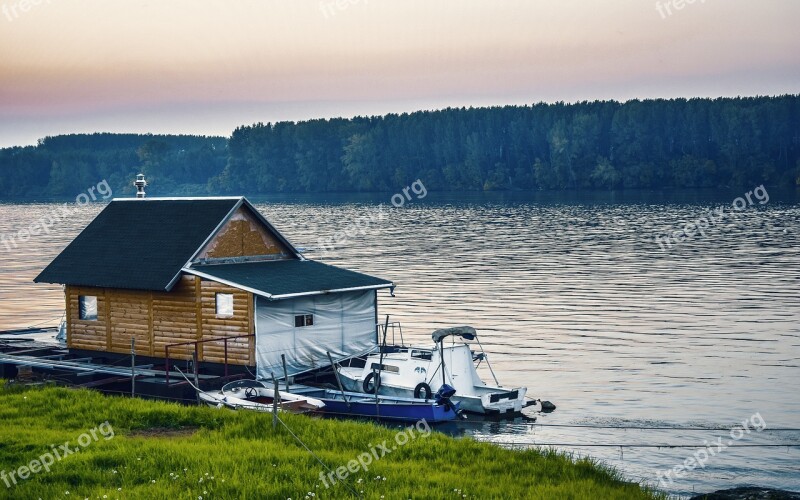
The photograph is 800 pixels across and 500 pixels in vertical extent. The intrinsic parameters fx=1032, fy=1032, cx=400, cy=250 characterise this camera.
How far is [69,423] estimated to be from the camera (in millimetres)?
28891

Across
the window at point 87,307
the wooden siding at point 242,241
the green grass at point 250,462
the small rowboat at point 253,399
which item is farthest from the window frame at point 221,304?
the green grass at point 250,462

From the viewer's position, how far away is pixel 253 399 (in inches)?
1387

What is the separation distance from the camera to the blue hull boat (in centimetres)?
3556

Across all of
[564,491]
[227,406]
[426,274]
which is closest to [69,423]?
[227,406]

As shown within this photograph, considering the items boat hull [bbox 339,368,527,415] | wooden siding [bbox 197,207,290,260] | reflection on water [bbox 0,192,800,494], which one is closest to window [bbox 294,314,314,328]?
wooden siding [bbox 197,207,290,260]

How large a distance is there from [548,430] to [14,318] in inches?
1755

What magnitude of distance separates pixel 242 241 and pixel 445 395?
12.1m

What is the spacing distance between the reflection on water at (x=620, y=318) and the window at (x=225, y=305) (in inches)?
400

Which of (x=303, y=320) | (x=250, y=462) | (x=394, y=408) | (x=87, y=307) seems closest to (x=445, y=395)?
(x=394, y=408)

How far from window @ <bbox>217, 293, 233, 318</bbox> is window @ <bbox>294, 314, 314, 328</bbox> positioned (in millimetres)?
2591

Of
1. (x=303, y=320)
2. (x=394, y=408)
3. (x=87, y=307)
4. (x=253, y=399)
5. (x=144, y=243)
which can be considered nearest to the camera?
(x=253, y=399)

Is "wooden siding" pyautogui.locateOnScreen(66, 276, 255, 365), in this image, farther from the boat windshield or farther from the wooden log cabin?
the boat windshield

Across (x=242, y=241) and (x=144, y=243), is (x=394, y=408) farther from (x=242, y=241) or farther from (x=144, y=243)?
(x=144, y=243)

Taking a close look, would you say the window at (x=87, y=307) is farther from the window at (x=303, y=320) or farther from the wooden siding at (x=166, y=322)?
the window at (x=303, y=320)
